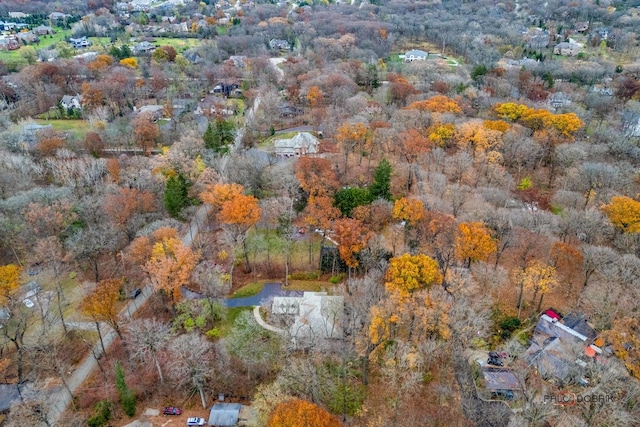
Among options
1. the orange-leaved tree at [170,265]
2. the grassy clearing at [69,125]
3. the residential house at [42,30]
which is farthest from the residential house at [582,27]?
the residential house at [42,30]

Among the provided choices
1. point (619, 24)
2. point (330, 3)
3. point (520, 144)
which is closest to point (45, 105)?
point (520, 144)

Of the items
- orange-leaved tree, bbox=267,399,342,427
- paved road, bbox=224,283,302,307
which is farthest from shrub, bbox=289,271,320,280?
orange-leaved tree, bbox=267,399,342,427

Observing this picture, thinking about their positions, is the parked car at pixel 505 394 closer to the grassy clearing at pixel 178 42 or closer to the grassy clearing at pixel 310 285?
the grassy clearing at pixel 310 285

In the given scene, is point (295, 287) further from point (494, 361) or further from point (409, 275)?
point (494, 361)

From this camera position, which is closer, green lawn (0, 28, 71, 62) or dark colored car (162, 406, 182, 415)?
dark colored car (162, 406, 182, 415)

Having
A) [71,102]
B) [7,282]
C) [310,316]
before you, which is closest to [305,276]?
[310,316]

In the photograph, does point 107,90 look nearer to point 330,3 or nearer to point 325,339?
point 325,339

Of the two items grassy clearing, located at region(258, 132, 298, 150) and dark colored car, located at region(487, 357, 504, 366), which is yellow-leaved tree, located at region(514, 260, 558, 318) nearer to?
dark colored car, located at region(487, 357, 504, 366)

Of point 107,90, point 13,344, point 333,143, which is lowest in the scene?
point 13,344
